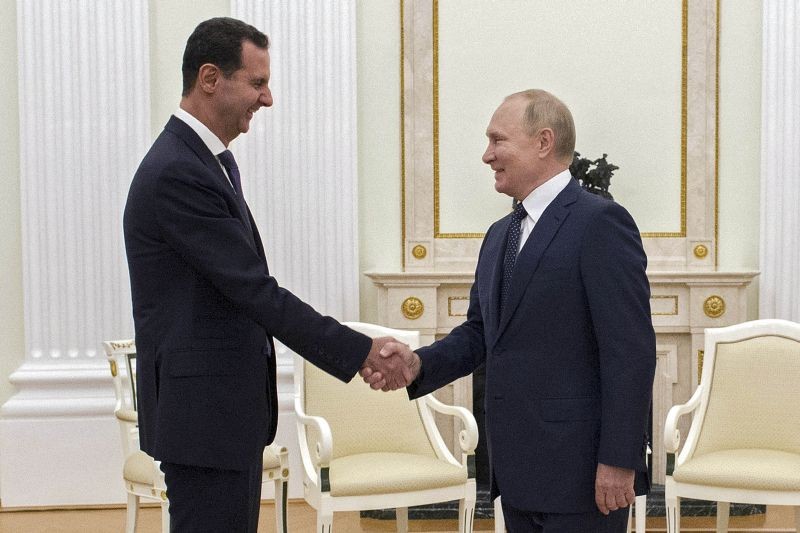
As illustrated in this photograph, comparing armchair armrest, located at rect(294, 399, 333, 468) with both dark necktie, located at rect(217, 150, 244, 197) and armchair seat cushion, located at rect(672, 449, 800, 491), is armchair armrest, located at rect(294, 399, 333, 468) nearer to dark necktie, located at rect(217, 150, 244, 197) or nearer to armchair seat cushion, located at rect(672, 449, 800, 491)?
armchair seat cushion, located at rect(672, 449, 800, 491)

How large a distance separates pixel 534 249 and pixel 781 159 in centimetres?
372

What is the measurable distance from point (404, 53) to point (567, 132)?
3.21m

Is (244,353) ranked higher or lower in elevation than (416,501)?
higher

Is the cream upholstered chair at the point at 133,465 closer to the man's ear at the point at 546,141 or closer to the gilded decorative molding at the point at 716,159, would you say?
the man's ear at the point at 546,141

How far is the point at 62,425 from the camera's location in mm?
5277

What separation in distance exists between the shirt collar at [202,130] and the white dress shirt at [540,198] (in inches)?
32.5

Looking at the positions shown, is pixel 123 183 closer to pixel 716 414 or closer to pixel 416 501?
pixel 416 501

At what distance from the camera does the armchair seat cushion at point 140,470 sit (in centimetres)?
404

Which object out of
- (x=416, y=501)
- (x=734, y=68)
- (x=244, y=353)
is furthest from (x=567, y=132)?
(x=734, y=68)

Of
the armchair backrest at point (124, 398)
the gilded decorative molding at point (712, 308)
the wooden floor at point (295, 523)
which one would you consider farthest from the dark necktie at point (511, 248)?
the gilded decorative molding at point (712, 308)

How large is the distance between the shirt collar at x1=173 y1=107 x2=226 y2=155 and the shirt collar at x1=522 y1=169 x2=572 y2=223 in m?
0.83

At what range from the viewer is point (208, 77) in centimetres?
246

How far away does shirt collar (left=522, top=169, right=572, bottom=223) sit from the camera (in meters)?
2.46

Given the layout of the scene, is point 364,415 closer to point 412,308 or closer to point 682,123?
point 412,308
